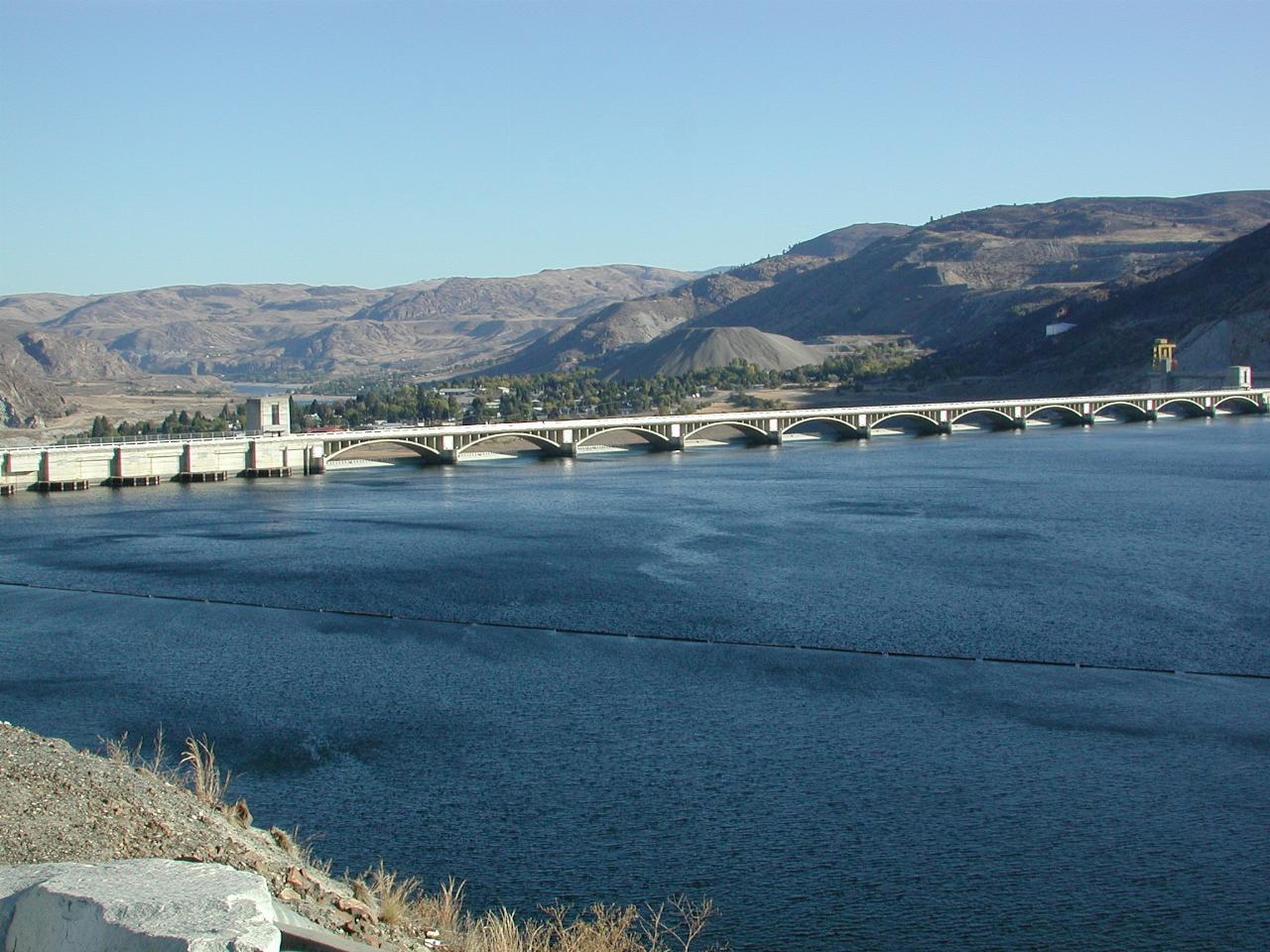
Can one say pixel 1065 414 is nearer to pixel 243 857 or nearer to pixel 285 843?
pixel 285 843

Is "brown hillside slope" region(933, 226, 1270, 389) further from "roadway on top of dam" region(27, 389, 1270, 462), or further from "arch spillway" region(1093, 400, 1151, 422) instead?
"arch spillway" region(1093, 400, 1151, 422)

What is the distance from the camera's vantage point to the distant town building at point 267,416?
236 feet

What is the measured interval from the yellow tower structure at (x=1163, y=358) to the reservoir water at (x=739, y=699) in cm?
6870

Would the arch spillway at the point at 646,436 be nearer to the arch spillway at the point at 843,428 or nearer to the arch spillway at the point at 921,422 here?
the arch spillway at the point at 843,428

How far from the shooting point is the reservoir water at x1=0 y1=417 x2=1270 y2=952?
55.0 ft

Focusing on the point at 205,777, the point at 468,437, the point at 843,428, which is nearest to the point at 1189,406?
the point at 843,428

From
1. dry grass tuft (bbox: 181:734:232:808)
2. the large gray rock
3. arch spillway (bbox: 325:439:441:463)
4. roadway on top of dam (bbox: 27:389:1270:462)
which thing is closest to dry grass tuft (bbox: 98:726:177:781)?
dry grass tuft (bbox: 181:734:232:808)

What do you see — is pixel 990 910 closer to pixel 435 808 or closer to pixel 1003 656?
pixel 435 808

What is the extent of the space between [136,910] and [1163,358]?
117 m

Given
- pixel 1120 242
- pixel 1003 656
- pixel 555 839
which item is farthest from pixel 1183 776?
pixel 1120 242

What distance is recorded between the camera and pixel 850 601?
3291 cm

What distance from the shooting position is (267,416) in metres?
72.6

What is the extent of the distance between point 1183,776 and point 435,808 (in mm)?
10495

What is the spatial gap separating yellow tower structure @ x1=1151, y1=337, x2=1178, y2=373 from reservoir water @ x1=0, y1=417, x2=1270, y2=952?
68.7 metres
